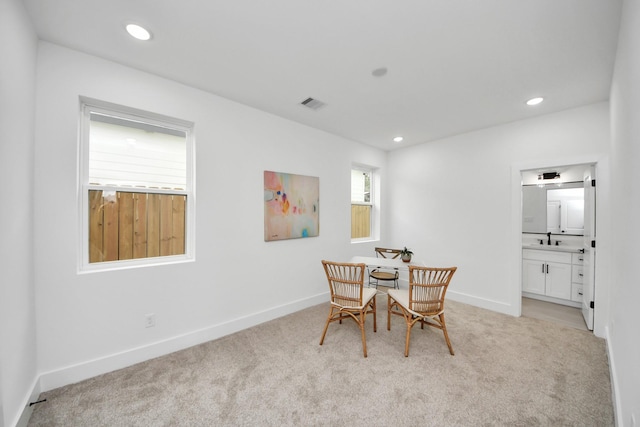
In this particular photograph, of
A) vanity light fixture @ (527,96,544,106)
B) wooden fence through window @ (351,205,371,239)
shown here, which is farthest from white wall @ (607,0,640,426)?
wooden fence through window @ (351,205,371,239)

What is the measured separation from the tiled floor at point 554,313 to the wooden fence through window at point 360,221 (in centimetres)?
255

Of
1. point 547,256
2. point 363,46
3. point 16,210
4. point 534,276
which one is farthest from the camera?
point 534,276

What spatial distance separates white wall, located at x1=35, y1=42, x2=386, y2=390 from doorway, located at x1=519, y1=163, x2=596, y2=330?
10.0ft

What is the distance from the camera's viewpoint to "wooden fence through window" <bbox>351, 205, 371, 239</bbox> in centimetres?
431

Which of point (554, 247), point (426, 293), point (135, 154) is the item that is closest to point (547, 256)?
point (554, 247)

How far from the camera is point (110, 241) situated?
6.91ft

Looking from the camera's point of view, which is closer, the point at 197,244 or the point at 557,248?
the point at 197,244

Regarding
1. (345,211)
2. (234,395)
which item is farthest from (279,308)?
(345,211)

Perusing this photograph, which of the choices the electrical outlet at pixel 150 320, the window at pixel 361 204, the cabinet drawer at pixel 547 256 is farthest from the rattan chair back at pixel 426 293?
the cabinet drawer at pixel 547 256

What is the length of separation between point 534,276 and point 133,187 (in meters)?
5.58

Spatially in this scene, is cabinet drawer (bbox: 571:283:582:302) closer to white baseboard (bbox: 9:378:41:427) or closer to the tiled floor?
the tiled floor

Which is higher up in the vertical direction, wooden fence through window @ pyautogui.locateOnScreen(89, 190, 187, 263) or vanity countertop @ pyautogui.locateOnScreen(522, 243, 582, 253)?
wooden fence through window @ pyautogui.locateOnScreen(89, 190, 187, 263)

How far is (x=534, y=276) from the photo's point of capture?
3.86 m

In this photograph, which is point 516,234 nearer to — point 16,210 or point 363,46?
point 363,46
